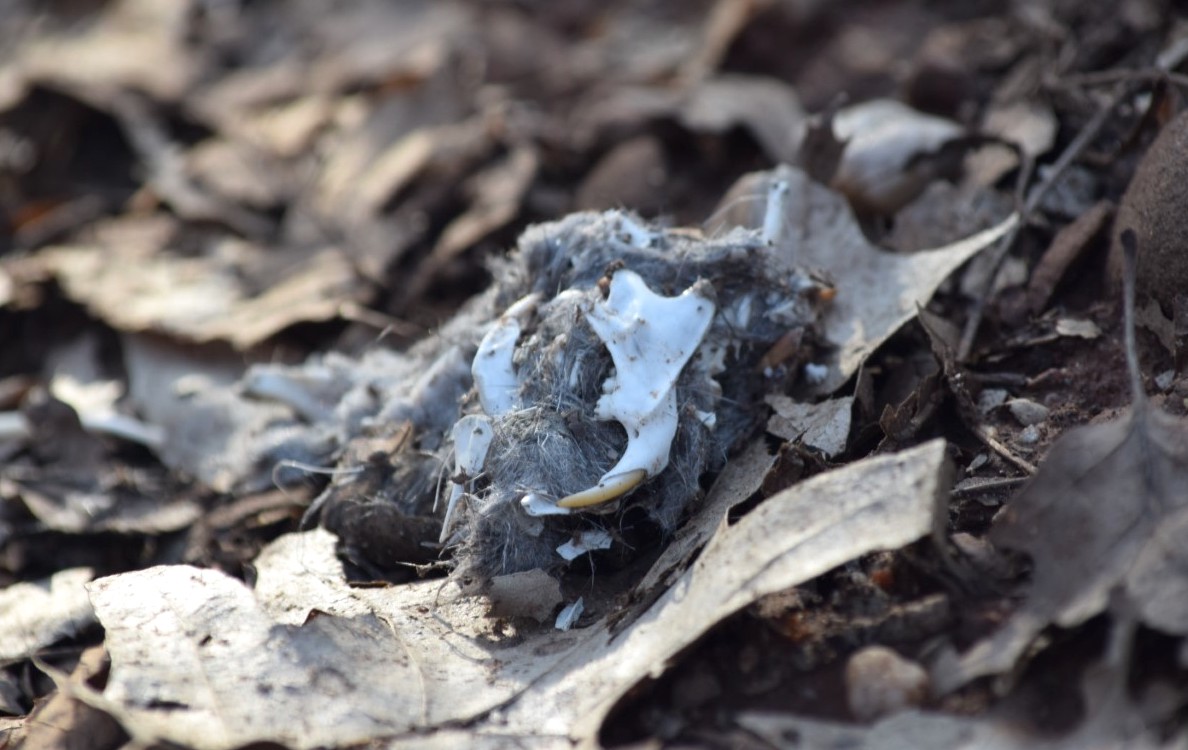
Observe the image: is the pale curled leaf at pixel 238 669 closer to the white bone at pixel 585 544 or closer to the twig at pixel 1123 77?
the white bone at pixel 585 544

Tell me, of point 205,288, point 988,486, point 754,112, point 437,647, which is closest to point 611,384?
point 437,647

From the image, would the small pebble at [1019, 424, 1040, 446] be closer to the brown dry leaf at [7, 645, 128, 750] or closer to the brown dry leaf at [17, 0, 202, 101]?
the brown dry leaf at [7, 645, 128, 750]

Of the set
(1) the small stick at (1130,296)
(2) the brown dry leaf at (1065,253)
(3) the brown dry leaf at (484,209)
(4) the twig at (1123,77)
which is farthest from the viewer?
(3) the brown dry leaf at (484,209)

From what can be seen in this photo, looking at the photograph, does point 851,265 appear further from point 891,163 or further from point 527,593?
point 527,593

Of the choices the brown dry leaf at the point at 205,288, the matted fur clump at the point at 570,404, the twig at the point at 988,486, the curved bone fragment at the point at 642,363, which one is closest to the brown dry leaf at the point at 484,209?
the brown dry leaf at the point at 205,288

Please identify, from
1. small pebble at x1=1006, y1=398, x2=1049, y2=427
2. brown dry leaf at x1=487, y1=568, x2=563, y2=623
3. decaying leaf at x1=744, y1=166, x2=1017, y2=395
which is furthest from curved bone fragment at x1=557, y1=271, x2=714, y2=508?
small pebble at x1=1006, y1=398, x2=1049, y2=427

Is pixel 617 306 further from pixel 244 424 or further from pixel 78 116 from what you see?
pixel 78 116

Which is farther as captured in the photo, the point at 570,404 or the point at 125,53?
the point at 125,53
